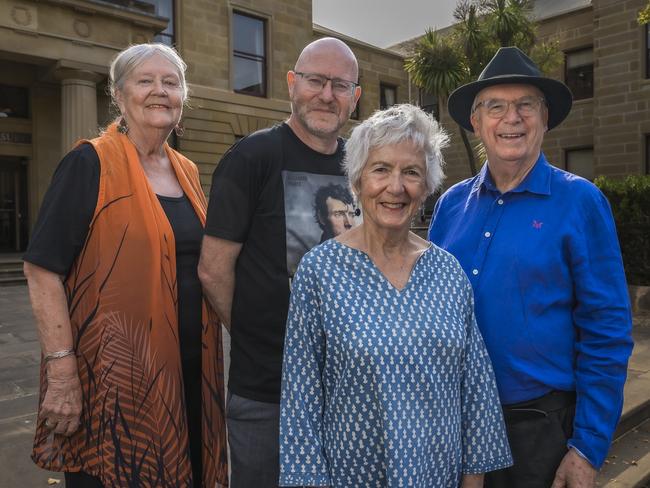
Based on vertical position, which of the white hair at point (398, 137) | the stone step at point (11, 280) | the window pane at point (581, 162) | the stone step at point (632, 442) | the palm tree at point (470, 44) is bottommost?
the stone step at point (632, 442)

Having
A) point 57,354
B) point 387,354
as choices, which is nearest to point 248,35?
point 57,354

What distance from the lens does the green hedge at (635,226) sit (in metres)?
9.66

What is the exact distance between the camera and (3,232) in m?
15.6

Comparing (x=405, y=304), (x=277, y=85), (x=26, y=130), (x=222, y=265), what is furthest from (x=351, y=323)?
(x=277, y=85)

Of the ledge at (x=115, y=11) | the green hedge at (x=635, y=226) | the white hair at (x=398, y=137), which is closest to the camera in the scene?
the white hair at (x=398, y=137)

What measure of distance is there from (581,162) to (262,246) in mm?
22456

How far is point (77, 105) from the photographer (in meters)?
12.7

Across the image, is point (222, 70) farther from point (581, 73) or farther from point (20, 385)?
point (20, 385)

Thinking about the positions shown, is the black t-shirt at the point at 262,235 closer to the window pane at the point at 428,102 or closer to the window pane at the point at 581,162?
the window pane at the point at 581,162

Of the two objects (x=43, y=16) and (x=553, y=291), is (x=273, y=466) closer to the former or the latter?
(x=553, y=291)

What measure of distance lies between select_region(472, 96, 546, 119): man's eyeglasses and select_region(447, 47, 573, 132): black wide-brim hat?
6cm

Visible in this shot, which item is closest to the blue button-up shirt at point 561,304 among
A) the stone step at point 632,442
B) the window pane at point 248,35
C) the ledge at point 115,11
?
the stone step at point 632,442

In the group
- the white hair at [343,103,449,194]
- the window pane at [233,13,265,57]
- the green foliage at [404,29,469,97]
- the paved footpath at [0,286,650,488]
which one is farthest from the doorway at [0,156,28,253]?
the white hair at [343,103,449,194]

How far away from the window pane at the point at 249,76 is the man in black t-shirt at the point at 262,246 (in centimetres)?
1701
